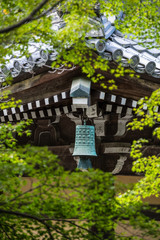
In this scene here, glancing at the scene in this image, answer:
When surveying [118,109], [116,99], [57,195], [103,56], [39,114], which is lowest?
[57,195]

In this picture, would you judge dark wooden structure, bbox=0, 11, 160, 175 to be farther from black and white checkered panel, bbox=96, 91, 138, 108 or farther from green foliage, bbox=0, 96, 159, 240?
green foliage, bbox=0, 96, 159, 240

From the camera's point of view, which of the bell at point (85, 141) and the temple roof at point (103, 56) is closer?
the temple roof at point (103, 56)

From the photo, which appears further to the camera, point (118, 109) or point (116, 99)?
point (118, 109)

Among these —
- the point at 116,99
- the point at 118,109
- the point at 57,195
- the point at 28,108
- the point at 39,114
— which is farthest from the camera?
the point at 39,114

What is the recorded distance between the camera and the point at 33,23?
2312mm

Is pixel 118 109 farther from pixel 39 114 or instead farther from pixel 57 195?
pixel 57 195

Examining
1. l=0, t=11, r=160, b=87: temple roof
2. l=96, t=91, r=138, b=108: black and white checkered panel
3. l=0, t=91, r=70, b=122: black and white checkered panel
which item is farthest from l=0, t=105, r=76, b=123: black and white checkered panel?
l=0, t=11, r=160, b=87: temple roof

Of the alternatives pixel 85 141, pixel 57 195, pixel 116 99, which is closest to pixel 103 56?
pixel 116 99

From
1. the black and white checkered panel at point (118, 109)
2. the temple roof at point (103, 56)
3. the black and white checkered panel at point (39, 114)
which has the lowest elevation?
the black and white checkered panel at point (39, 114)

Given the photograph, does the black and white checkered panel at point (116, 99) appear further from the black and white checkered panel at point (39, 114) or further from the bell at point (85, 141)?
the black and white checkered panel at point (39, 114)

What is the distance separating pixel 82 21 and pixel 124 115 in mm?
2468

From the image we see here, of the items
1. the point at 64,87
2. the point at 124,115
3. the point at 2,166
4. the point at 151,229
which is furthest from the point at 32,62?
the point at 151,229

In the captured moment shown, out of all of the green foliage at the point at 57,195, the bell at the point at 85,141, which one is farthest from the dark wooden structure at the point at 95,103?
the green foliage at the point at 57,195

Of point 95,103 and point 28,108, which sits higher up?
point 95,103
